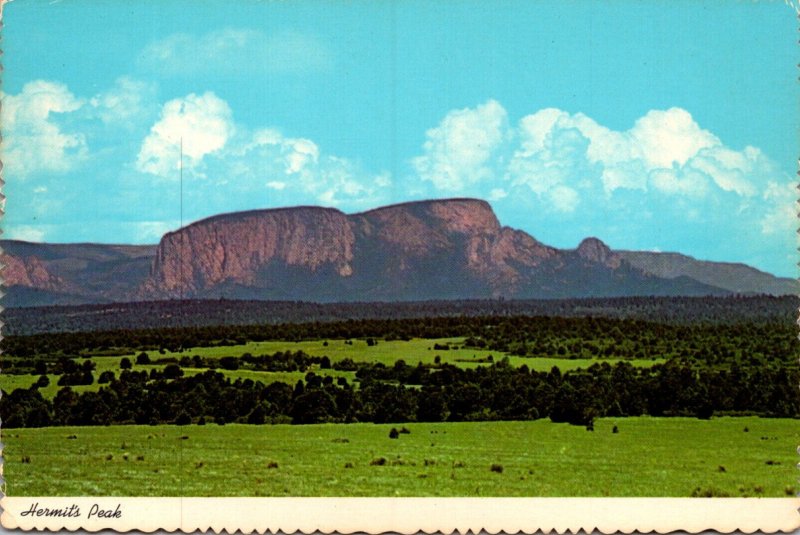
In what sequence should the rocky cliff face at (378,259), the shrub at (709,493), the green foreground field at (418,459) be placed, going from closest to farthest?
the shrub at (709,493), the green foreground field at (418,459), the rocky cliff face at (378,259)

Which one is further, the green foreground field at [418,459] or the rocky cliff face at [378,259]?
the rocky cliff face at [378,259]

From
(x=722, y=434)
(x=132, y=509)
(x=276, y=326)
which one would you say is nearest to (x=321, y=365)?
(x=276, y=326)

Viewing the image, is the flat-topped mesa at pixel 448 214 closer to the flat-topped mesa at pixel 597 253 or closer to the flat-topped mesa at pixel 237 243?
the flat-topped mesa at pixel 237 243

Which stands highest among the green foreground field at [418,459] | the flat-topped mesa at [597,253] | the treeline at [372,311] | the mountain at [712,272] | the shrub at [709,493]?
the flat-topped mesa at [597,253]

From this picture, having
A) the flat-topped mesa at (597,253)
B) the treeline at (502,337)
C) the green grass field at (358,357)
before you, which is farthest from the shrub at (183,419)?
the flat-topped mesa at (597,253)

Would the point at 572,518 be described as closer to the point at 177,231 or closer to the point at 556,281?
the point at 556,281

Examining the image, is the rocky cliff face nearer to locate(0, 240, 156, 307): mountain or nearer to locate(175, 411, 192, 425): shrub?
locate(0, 240, 156, 307): mountain

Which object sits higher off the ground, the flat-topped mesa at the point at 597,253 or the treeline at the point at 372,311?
the flat-topped mesa at the point at 597,253
